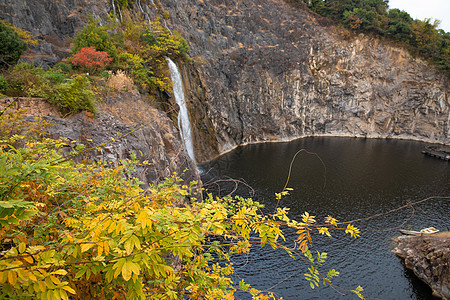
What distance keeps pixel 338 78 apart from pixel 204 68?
98.9ft

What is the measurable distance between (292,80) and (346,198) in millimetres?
28591

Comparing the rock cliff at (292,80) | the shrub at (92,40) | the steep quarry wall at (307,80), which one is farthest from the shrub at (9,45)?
the steep quarry wall at (307,80)

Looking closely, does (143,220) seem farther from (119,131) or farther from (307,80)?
(307,80)

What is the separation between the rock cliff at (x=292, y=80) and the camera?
33.3 meters

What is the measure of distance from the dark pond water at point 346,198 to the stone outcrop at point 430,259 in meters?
0.52

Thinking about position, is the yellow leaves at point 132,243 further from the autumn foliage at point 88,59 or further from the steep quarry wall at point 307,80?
the steep quarry wall at point 307,80

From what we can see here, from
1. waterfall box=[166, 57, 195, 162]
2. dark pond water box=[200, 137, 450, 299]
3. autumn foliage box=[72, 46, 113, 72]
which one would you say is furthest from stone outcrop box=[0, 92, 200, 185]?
waterfall box=[166, 57, 195, 162]

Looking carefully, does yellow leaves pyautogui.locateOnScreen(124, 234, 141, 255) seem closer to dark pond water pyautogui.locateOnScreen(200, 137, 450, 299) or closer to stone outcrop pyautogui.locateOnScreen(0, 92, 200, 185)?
dark pond water pyautogui.locateOnScreen(200, 137, 450, 299)

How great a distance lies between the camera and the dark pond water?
42.8 ft

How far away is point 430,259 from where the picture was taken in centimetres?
1341

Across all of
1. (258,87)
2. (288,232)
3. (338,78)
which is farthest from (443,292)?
(338,78)

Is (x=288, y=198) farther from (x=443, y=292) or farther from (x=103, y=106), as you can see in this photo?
(x=103, y=106)

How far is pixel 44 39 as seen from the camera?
18094mm

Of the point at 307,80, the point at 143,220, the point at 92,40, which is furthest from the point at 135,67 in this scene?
the point at 307,80
